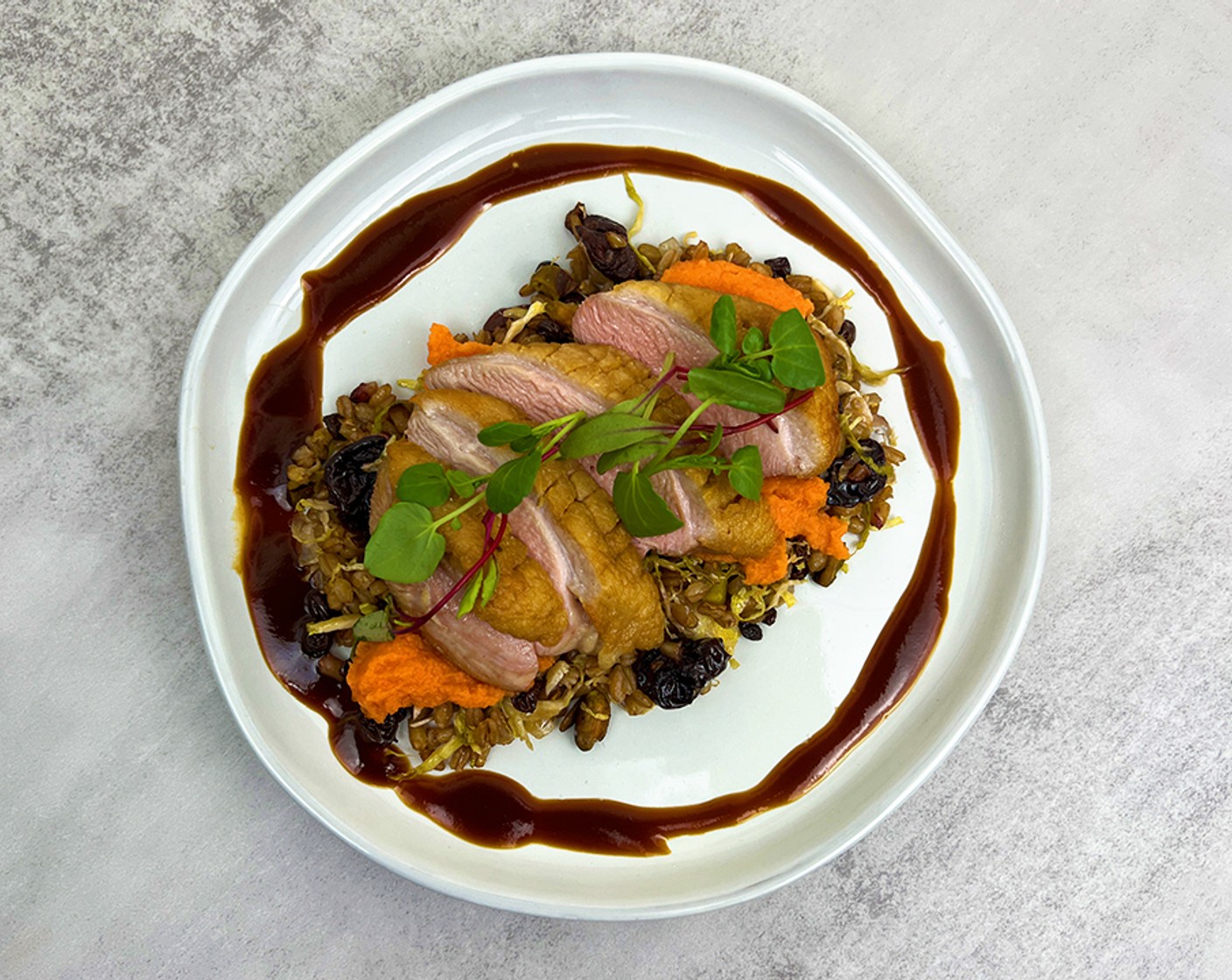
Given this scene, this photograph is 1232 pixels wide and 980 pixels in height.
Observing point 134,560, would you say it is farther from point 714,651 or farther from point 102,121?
point 714,651

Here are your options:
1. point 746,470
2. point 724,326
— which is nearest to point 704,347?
point 724,326

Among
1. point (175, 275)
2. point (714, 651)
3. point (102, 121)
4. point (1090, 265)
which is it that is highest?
point (1090, 265)

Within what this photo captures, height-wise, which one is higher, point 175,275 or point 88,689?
point 175,275

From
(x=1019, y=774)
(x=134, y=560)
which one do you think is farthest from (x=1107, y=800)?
(x=134, y=560)

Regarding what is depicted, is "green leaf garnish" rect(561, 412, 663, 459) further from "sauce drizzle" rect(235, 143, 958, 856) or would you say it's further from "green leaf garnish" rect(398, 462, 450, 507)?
"sauce drizzle" rect(235, 143, 958, 856)

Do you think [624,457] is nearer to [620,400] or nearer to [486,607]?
[620,400]

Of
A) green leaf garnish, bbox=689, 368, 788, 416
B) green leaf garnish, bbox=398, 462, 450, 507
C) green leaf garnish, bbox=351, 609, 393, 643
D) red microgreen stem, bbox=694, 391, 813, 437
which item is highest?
green leaf garnish, bbox=689, 368, 788, 416

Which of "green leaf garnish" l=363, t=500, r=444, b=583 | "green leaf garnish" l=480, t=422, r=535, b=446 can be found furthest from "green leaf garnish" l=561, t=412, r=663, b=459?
"green leaf garnish" l=363, t=500, r=444, b=583
